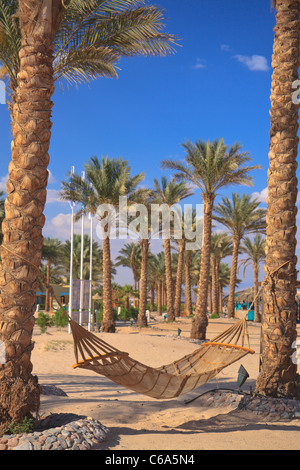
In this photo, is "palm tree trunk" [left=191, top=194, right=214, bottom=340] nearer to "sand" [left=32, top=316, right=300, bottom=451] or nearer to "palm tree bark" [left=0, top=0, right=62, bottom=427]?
"sand" [left=32, top=316, right=300, bottom=451]

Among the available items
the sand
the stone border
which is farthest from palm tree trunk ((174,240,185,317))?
the stone border

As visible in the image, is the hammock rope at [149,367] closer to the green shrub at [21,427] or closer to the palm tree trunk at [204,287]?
the green shrub at [21,427]

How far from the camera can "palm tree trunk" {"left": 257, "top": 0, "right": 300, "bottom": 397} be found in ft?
20.8

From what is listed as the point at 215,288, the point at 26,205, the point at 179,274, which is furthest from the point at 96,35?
the point at 215,288

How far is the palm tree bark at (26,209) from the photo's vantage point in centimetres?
413

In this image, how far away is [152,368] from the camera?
197 inches

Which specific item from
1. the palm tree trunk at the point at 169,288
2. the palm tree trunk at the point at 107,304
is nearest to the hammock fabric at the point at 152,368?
the palm tree trunk at the point at 107,304

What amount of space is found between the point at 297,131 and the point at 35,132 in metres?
4.10

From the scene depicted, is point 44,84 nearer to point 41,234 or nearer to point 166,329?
point 41,234

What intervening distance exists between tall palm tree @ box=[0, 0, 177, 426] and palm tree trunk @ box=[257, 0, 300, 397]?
11.5ft

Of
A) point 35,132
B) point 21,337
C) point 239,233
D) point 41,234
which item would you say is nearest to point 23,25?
point 35,132

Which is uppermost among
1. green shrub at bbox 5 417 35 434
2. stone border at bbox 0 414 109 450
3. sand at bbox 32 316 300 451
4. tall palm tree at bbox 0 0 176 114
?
tall palm tree at bbox 0 0 176 114

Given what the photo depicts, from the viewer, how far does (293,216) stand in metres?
6.64

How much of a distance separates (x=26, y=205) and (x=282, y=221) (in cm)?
384
